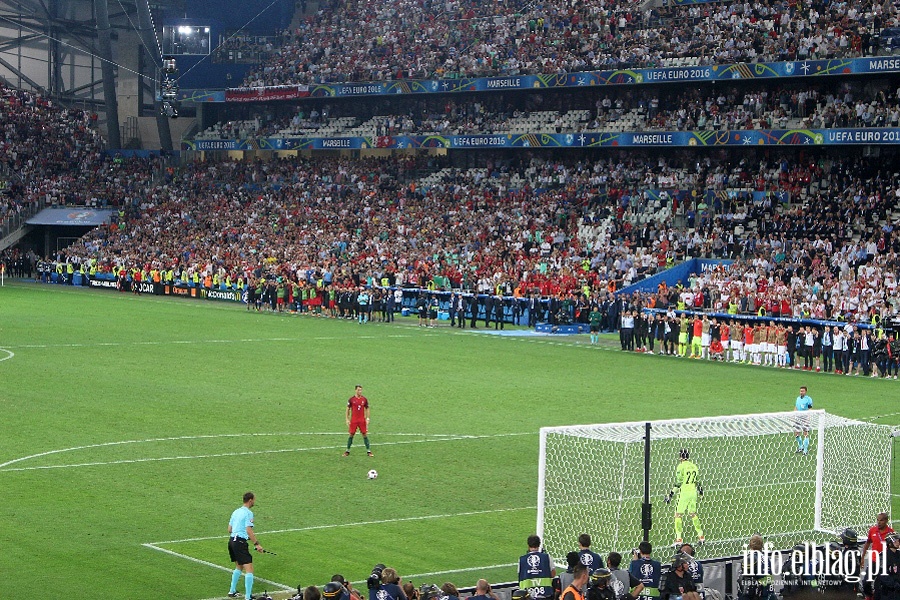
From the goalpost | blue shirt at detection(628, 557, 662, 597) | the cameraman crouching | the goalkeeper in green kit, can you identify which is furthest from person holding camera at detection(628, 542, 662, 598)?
the goalkeeper in green kit

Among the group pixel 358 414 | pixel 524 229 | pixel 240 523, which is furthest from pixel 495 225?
pixel 240 523

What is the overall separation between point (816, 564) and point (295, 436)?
14833mm

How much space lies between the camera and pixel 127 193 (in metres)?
79.0

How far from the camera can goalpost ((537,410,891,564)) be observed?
19750 mm

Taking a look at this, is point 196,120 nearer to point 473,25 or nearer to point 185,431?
point 473,25

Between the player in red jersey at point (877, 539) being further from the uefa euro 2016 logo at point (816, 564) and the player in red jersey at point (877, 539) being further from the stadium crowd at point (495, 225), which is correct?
the stadium crowd at point (495, 225)

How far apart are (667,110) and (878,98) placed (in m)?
10.7

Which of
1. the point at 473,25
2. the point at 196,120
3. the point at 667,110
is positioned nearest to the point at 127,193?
the point at 196,120

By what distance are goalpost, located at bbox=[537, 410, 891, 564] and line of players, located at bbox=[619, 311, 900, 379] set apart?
14.8 m

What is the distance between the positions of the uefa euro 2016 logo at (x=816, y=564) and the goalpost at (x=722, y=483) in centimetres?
233

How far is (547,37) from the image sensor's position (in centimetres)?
6688

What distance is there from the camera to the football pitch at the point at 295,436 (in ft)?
61.0

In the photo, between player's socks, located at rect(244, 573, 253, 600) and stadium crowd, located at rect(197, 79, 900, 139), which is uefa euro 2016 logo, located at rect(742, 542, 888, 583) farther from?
stadium crowd, located at rect(197, 79, 900, 139)

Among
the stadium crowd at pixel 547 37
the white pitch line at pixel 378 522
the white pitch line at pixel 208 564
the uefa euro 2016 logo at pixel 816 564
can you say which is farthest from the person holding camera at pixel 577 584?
the stadium crowd at pixel 547 37
